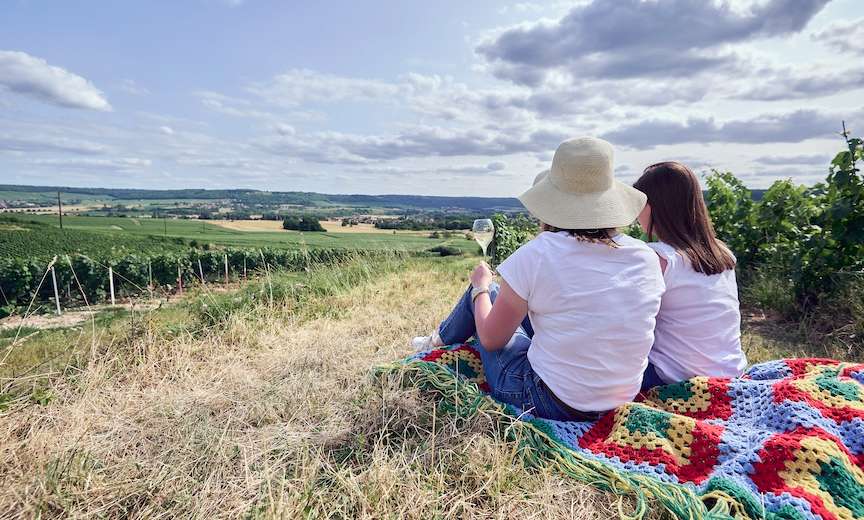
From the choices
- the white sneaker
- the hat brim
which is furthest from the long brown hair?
the white sneaker

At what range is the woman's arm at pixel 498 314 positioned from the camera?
194 centimetres

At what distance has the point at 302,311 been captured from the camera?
15.9 ft

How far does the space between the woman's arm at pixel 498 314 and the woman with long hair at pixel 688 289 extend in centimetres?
76

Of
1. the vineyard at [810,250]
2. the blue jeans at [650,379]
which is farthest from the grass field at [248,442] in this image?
the vineyard at [810,250]

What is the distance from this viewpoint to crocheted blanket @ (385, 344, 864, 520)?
1.59m

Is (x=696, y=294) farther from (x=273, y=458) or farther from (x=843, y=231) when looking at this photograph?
(x=843, y=231)

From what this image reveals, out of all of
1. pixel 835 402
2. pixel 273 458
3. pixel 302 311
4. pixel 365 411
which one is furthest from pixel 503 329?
pixel 302 311

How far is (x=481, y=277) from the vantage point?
2.37m

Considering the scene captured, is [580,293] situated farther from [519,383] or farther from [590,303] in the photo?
[519,383]

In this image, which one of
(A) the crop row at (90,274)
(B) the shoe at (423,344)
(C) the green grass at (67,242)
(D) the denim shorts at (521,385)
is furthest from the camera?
(C) the green grass at (67,242)

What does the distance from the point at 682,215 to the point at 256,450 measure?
2.21 metres

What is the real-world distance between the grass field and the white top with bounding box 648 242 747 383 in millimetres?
833

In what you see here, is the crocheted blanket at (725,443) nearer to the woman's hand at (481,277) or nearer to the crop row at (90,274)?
the woman's hand at (481,277)

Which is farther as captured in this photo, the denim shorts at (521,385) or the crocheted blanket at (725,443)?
the denim shorts at (521,385)
